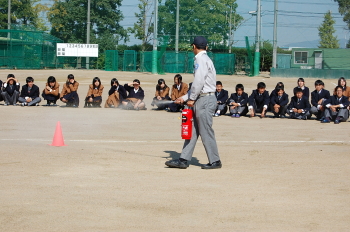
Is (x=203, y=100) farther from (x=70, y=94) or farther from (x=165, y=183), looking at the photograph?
(x=70, y=94)

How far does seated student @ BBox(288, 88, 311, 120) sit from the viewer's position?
1722 cm

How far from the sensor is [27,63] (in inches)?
1967

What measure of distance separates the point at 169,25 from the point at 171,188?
186ft

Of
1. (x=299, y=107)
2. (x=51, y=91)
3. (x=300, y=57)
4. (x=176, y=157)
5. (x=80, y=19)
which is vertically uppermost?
(x=80, y=19)

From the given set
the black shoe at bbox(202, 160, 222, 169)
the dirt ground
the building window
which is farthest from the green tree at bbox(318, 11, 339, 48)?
the black shoe at bbox(202, 160, 222, 169)

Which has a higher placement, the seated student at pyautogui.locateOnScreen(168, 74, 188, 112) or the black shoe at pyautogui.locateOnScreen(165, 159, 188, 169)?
the seated student at pyautogui.locateOnScreen(168, 74, 188, 112)

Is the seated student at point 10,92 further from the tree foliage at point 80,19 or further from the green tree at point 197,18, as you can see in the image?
the tree foliage at point 80,19

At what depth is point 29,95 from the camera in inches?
768

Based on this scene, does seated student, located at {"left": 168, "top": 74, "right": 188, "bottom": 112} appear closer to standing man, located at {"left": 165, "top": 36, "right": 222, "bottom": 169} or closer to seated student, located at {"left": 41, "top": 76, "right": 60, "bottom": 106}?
seated student, located at {"left": 41, "top": 76, "right": 60, "bottom": 106}

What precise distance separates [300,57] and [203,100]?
54345mm

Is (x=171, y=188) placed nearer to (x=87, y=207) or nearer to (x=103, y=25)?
(x=87, y=207)

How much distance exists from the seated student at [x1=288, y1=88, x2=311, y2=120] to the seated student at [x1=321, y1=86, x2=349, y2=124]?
722 millimetres

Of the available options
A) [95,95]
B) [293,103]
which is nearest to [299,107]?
[293,103]

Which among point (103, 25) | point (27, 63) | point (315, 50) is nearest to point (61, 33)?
point (103, 25)
